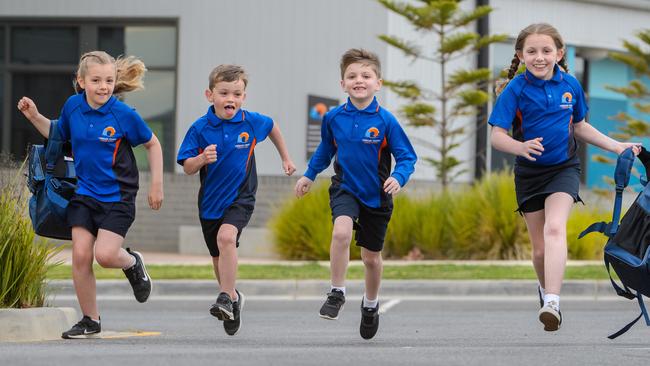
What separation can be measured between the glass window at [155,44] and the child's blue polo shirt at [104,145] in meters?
14.0

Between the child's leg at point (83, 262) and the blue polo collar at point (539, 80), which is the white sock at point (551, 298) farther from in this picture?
the child's leg at point (83, 262)

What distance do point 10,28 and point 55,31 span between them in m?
0.77

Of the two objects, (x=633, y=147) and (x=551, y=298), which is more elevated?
(x=633, y=147)

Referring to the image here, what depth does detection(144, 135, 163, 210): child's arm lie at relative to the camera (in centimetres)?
826

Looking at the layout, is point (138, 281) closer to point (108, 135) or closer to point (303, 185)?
point (108, 135)

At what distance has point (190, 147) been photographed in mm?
8555

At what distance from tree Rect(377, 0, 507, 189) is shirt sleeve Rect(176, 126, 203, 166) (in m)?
12.9

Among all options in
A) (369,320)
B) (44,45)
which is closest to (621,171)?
(369,320)

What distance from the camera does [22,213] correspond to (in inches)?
343

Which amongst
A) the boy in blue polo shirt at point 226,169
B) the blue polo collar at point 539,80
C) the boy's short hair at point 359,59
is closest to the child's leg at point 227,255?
the boy in blue polo shirt at point 226,169

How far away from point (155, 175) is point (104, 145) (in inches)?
14.6

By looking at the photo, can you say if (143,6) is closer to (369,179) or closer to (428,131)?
(428,131)

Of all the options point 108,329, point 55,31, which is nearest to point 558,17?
point 55,31

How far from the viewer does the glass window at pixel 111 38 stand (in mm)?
22297
